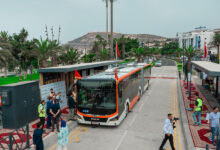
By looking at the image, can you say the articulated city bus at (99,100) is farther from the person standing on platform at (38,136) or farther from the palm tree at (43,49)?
the palm tree at (43,49)

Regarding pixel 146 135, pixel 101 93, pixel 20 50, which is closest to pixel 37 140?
pixel 101 93

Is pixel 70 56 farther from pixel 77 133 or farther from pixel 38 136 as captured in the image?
pixel 38 136

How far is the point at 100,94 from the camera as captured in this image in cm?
1179

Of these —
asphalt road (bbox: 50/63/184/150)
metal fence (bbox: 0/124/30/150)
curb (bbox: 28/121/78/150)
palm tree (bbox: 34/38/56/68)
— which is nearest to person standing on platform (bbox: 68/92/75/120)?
asphalt road (bbox: 50/63/184/150)

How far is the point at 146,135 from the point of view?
1120cm

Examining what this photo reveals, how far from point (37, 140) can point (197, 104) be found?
8.85 meters

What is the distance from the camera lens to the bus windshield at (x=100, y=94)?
38.6 feet

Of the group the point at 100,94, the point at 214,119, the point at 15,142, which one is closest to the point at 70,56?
the point at 100,94

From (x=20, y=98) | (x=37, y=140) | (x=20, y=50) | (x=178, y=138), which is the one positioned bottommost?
(x=178, y=138)

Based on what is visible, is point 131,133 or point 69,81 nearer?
point 131,133

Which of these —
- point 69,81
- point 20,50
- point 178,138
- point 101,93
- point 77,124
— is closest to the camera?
point 178,138

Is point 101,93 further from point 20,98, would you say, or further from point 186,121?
point 186,121

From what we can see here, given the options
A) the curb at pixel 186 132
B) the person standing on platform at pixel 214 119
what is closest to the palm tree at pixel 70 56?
the curb at pixel 186 132

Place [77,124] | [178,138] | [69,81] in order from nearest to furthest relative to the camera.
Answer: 1. [178,138]
2. [77,124]
3. [69,81]
